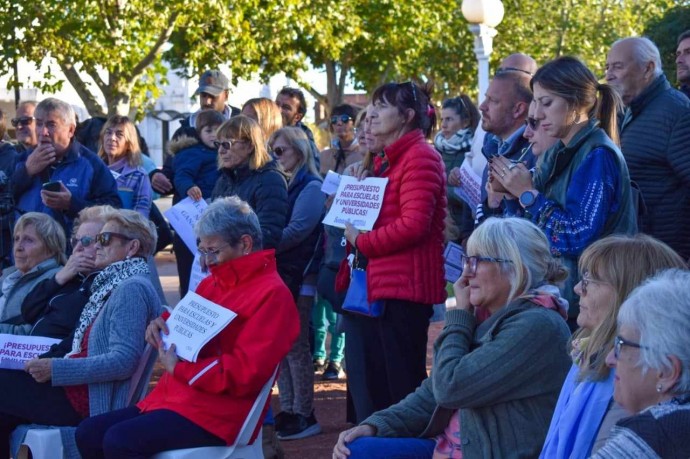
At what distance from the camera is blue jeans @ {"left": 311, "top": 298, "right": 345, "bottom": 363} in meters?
8.80

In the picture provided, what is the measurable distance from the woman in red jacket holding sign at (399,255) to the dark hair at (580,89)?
3.45 feet

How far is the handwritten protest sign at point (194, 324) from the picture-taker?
4891 millimetres

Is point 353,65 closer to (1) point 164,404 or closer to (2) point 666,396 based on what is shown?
(1) point 164,404

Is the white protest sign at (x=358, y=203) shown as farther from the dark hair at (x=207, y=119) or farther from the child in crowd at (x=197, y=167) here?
the dark hair at (x=207, y=119)

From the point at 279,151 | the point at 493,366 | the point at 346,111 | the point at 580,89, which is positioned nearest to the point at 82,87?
the point at 346,111

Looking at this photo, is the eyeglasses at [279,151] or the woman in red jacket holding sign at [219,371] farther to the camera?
the eyeglasses at [279,151]

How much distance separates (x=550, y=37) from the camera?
35.2m

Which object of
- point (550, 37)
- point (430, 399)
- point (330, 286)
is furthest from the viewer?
point (550, 37)

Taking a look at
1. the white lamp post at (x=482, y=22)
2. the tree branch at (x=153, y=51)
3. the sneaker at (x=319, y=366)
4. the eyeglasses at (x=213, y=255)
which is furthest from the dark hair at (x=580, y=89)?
the tree branch at (x=153, y=51)

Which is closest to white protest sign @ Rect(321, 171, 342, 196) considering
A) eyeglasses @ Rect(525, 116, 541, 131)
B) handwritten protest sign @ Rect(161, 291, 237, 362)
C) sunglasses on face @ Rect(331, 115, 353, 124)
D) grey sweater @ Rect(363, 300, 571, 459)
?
sunglasses on face @ Rect(331, 115, 353, 124)

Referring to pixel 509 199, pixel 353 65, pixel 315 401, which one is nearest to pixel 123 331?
pixel 509 199

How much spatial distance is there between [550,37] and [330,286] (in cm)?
2979

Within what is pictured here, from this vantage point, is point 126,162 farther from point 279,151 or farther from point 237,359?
point 237,359

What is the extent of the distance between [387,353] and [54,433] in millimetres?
1671
